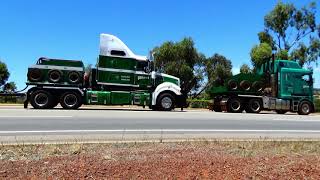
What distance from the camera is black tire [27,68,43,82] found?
26859 millimetres

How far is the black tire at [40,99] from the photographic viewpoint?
2666 cm

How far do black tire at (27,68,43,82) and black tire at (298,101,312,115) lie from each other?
52.6 feet

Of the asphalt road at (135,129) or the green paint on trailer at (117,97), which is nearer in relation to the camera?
the asphalt road at (135,129)

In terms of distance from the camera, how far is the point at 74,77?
2739cm

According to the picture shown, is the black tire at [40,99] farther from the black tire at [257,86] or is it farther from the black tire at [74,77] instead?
the black tire at [257,86]

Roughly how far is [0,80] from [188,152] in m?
57.6

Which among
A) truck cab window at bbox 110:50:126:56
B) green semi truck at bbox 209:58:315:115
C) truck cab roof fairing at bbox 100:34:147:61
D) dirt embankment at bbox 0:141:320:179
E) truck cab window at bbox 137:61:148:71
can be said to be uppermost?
truck cab roof fairing at bbox 100:34:147:61

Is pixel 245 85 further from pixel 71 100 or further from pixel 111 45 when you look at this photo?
pixel 71 100

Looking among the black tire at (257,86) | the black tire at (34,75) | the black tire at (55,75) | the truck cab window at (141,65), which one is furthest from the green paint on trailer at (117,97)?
the black tire at (257,86)

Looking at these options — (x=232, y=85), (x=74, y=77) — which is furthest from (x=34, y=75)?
(x=232, y=85)

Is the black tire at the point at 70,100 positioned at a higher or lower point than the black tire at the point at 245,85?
lower

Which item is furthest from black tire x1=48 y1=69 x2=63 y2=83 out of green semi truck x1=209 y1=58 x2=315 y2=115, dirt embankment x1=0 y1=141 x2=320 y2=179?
dirt embankment x1=0 y1=141 x2=320 y2=179

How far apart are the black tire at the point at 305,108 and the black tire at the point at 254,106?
8.58ft

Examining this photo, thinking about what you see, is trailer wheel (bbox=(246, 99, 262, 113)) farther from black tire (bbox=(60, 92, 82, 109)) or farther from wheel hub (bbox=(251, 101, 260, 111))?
Result: black tire (bbox=(60, 92, 82, 109))
